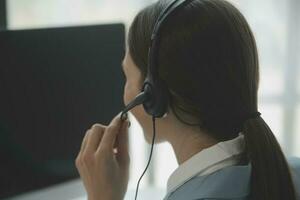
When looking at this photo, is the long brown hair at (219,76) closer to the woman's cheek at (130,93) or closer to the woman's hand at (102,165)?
the woman's cheek at (130,93)

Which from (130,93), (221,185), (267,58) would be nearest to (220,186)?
(221,185)

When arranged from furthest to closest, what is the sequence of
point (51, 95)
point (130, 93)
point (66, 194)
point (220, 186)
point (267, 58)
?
point (267, 58), point (66, 194), point (51, 95), point (130, 93), point (220, 186)

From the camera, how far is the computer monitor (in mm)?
1260

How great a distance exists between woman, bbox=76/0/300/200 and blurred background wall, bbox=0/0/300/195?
917 mm

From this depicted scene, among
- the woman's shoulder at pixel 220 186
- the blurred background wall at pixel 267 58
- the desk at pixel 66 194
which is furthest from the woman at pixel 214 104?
the blurred background wall at pixel 267 58

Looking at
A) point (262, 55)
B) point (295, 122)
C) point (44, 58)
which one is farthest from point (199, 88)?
point (295, 122)

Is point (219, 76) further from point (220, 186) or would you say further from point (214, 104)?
point (220, 186)

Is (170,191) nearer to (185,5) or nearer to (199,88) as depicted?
(199,88)

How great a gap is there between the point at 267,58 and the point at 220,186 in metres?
1.46

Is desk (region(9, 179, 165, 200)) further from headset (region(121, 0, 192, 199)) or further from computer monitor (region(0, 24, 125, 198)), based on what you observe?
headset (region(121, 0, 192, 199))

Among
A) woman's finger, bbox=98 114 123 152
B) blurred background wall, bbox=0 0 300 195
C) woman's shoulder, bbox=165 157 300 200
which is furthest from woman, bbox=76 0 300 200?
blurred background wall, bbox=0 0 300 195

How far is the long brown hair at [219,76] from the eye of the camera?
903 millimetres

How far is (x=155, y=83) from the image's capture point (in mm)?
932

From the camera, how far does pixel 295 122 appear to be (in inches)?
93.4
